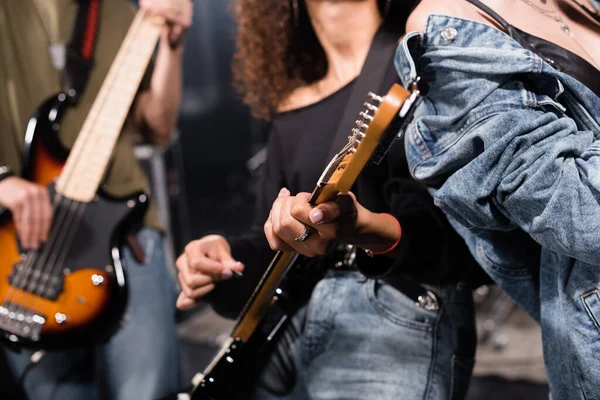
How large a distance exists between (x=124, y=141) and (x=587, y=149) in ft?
3.58

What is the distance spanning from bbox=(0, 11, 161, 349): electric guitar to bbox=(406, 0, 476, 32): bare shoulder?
2.41 feet

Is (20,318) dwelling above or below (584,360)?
below

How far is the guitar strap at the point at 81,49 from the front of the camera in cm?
147

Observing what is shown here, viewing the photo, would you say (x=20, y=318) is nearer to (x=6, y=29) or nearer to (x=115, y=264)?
(x=115, y=264)

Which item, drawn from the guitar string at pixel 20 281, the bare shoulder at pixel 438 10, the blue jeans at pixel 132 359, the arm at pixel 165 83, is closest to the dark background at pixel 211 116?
the arm at pixel 165 83

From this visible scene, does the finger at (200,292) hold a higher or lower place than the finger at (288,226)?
lower

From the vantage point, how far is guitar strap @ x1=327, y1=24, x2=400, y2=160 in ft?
3.16

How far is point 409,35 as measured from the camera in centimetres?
78

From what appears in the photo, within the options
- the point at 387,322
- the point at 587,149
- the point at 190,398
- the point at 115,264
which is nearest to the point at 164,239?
the point at 115,264

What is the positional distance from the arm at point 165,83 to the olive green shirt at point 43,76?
1.4 inches

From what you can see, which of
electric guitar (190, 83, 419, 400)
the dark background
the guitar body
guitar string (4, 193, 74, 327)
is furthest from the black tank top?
the dark background

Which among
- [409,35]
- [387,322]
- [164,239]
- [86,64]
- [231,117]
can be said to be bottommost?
[231,117]

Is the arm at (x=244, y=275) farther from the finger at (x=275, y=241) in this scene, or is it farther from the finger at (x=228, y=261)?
the finger at (x=275, y=241)

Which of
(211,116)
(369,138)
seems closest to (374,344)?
(369,138)
